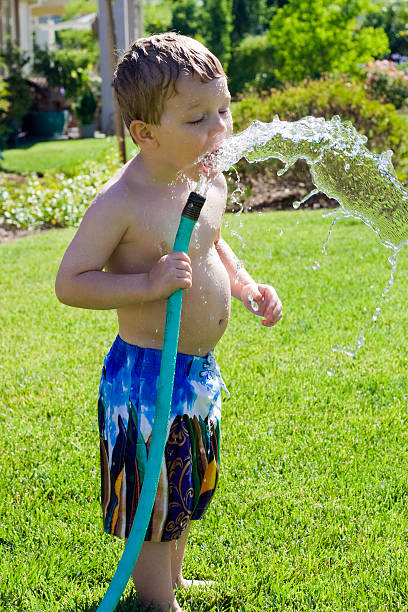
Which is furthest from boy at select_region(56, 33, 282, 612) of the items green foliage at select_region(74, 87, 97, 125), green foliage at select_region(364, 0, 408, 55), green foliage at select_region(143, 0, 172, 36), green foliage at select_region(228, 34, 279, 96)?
green foliage at select_region(143, 0, 172, 36)

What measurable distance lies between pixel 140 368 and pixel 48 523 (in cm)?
82

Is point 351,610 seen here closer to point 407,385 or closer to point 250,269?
point 407,385

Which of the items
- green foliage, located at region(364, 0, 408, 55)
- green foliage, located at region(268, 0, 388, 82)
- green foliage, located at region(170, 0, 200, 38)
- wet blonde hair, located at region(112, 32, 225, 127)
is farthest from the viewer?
green foliage, located at region(170, 0, 200, 38)

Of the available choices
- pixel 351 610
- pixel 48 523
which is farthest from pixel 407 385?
pixel 48 523

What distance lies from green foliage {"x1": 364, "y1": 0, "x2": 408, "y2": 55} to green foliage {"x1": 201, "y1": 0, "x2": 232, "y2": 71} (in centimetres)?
621

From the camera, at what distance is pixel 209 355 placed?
6.07ft

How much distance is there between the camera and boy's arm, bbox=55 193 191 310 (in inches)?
62.4

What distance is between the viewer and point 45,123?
52.5ft

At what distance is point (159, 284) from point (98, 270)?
18 centimetres

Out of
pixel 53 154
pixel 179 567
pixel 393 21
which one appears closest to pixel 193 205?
pixel 179 567

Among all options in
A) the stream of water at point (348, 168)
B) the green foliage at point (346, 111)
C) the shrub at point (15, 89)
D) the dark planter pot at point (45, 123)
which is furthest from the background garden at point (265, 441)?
the dark planter pot at point (45, 123)

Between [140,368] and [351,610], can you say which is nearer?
[140,368]

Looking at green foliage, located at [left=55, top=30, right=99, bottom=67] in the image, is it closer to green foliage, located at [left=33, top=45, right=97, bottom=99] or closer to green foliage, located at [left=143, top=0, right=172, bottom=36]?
green foliage, located at [left=33, top=45, right=97, bottom=99]

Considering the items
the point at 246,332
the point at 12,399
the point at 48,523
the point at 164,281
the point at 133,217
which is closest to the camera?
the point at 164,281
